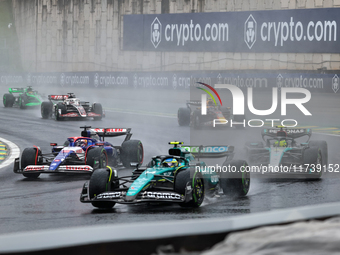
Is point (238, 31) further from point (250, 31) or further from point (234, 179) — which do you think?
point (234, 179)

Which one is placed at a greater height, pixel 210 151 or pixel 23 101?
pixel 23 101

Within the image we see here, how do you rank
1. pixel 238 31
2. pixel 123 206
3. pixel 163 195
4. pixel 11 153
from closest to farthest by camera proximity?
pixel 163 195, pixel 123 206, pixel 11 153, pixel 238 31

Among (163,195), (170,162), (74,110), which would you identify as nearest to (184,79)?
(74,110)

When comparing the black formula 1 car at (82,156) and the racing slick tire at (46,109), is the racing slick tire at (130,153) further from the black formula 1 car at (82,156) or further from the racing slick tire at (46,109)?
the racing slick tire at (46,109)

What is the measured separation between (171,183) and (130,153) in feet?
13.6

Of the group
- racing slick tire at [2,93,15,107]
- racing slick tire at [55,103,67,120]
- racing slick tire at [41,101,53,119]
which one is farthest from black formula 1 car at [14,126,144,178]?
racing slick tire at [2,93,15,107]

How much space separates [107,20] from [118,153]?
77.0 feet

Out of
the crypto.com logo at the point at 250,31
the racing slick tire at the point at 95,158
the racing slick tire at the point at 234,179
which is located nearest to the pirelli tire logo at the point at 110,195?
the racing slick tire at the point at 234,179

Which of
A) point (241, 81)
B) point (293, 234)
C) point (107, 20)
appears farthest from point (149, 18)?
point (293, 234)

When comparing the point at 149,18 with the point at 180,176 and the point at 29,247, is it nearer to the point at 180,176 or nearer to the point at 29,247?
the point at 180,176

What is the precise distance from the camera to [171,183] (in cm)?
940

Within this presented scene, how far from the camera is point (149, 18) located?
107 feet

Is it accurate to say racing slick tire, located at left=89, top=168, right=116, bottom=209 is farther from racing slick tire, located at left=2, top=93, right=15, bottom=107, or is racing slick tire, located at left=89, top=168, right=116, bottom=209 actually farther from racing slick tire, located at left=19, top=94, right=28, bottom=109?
racing slick tire, located at left=2, top=93, right=15, bottom=107

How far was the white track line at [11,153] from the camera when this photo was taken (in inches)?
572
